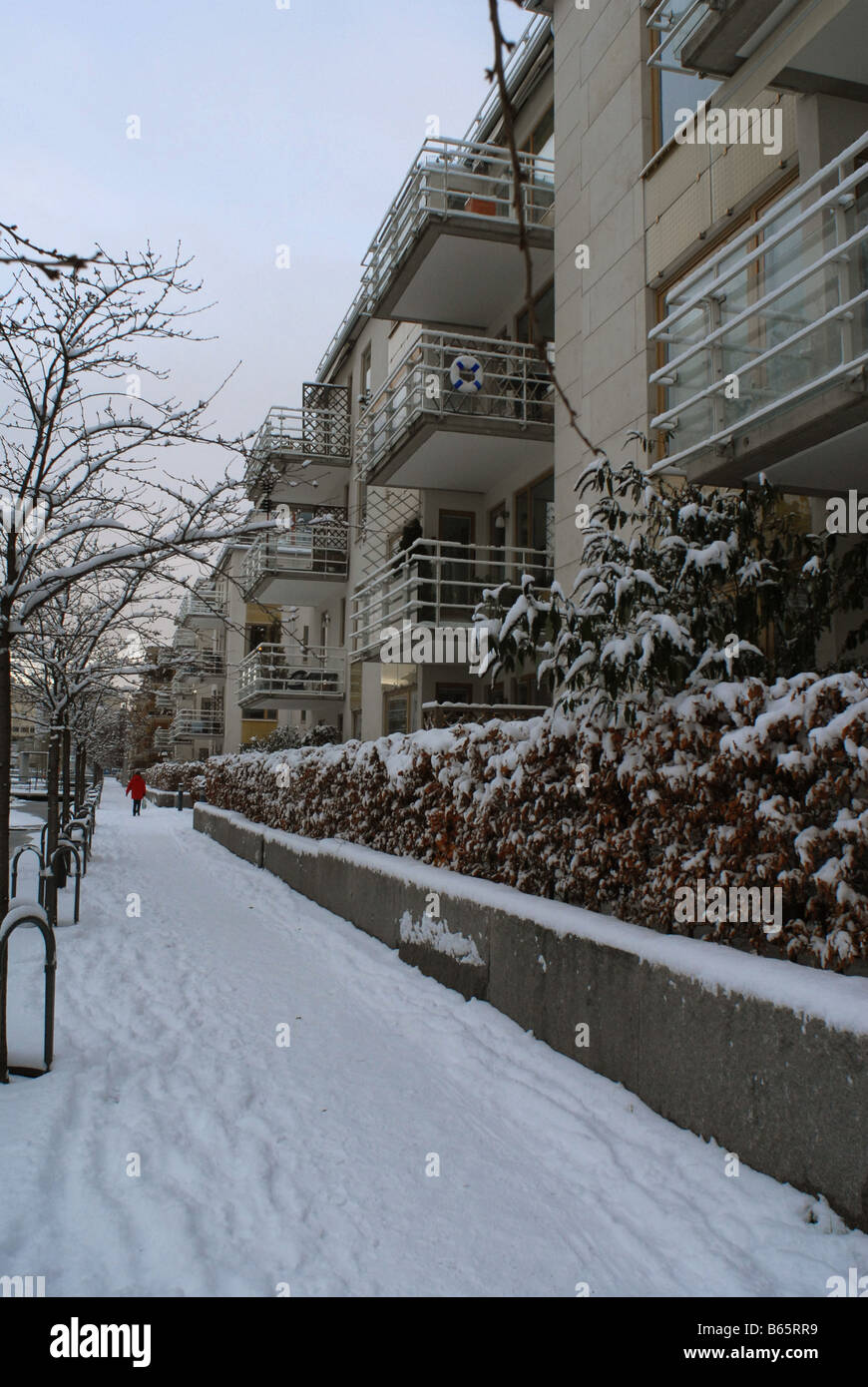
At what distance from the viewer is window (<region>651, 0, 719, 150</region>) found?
388 inches

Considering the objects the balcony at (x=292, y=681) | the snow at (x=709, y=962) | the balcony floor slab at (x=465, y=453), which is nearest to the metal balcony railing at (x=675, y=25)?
the balcony floor slab at (x=465, y=453)

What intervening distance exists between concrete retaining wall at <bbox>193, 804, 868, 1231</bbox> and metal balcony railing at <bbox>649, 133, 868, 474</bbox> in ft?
13.0

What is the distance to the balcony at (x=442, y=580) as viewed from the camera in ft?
49.1

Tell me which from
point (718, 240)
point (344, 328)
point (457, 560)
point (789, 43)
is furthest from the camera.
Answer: point (344, 328)

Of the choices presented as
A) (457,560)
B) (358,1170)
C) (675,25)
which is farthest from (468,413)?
(358,1170)

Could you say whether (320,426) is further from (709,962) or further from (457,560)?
(709,962)

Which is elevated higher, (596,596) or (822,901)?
(596,596)

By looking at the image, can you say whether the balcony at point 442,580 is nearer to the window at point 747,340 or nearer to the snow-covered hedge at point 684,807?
the window at point 747,340

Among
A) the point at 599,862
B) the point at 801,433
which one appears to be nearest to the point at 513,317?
the point at 801,433

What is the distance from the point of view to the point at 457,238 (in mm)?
14336

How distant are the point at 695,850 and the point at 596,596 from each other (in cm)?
177

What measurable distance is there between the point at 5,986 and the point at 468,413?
11747 mm
